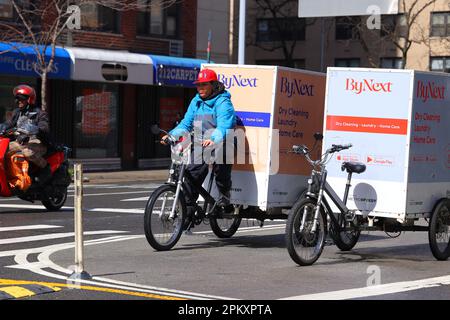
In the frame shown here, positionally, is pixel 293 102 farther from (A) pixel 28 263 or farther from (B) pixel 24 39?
(B) pixel 24 39

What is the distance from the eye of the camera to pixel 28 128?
Result: 14.3m

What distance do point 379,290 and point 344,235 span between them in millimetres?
2671

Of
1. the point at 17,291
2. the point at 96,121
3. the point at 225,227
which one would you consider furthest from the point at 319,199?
the point at 96,121

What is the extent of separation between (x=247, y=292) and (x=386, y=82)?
3458 mm

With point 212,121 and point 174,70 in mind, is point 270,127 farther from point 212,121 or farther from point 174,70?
point 174,70

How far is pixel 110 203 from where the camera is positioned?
17500mm

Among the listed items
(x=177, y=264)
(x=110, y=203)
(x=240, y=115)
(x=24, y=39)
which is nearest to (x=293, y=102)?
(x=240, y=115)

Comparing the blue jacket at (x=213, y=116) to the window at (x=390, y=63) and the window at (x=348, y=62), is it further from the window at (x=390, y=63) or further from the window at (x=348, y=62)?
the window at (x=348, y=62)

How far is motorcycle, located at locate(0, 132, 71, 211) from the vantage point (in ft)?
47.4

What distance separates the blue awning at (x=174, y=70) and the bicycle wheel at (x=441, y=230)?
67.6 ft

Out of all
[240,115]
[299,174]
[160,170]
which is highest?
[240,115]

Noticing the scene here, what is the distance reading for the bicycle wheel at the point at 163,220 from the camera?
10359 millimetres

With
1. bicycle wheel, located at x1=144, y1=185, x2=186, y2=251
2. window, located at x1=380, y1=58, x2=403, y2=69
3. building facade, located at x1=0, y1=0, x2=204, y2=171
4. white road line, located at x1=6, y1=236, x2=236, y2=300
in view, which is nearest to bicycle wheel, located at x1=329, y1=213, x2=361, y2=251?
bicycle wheel, located at x1=144, y1=185, x2=186, y2=251

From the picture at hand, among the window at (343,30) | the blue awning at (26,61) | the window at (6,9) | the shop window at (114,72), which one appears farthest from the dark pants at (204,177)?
the window at (343,30)
